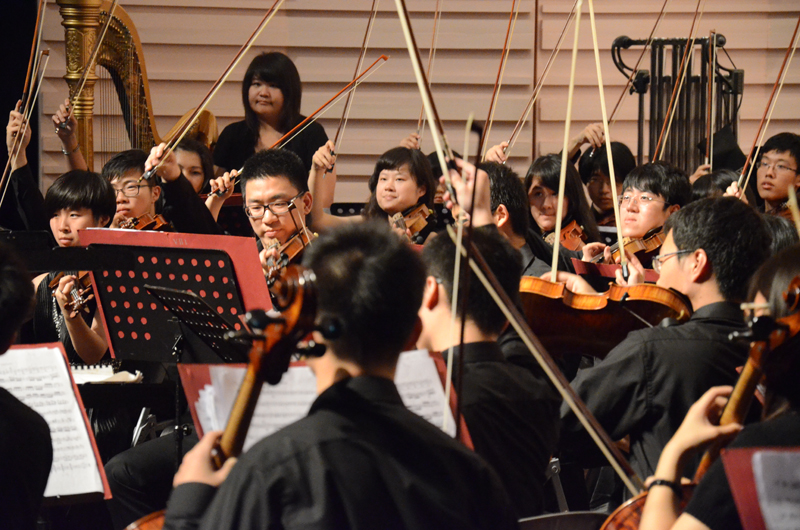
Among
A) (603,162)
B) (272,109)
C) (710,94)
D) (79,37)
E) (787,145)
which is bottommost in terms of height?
(603,162)

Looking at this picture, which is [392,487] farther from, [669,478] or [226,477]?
[669,478]

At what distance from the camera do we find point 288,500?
1086mm

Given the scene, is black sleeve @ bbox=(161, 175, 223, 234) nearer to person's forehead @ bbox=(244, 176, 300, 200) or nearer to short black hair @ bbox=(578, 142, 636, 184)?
person's forehead @ bbox=(244, 176, 300, 200)

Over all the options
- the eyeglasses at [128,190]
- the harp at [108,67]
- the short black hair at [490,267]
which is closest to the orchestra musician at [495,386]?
the short black hair at [490,267]

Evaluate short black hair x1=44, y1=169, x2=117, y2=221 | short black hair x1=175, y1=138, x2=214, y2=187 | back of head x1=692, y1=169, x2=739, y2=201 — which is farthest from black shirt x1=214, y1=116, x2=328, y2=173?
back of head x1=692, y1=169, x2=739, y2=201

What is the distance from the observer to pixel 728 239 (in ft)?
6.92

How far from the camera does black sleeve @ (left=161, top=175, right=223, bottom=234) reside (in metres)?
3.65

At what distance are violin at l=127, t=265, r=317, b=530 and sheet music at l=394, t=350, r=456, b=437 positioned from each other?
0.46 m

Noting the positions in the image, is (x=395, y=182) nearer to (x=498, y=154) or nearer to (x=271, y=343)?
(x=498, y=154)

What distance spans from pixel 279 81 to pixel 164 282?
2.04m

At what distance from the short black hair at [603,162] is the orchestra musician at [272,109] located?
1.47 meters

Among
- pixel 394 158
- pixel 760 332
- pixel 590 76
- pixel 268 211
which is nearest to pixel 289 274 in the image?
pixel 760 332

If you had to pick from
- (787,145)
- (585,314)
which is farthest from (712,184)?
(585,314)

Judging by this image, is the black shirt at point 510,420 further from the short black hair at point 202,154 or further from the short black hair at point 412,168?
the short black hair at point 202,154
